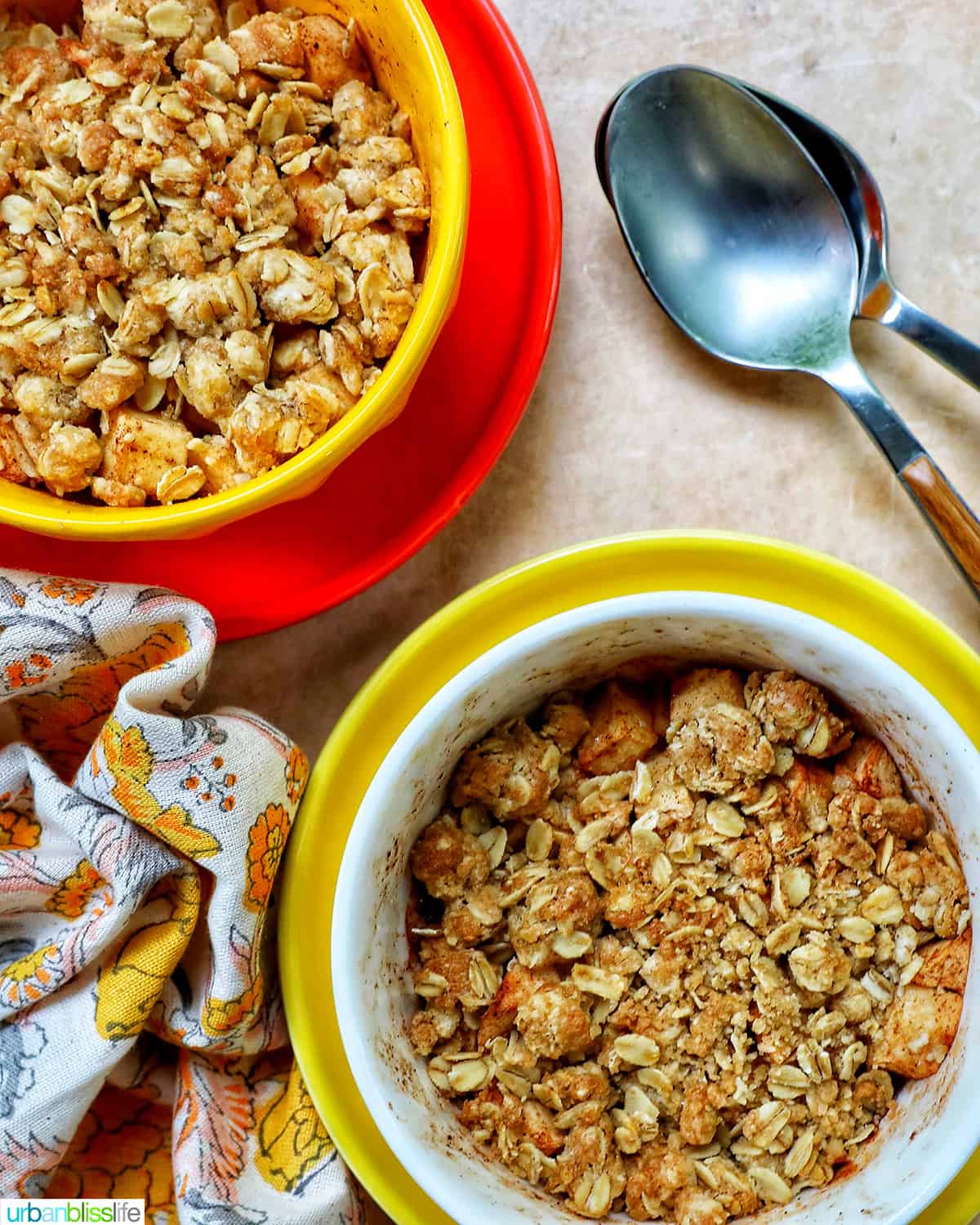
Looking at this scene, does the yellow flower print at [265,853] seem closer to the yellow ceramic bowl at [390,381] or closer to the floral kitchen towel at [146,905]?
the floral kitchen towel at [146,905]

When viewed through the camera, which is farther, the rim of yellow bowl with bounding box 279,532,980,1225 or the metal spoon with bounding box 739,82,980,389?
the metal spoon with bounding box 739,82,980,389

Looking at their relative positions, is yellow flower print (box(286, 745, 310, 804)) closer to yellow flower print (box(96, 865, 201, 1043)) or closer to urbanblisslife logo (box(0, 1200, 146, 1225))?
yellow flower print (box(96, 865, 201, 1043))

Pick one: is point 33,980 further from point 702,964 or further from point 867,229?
point 867,229

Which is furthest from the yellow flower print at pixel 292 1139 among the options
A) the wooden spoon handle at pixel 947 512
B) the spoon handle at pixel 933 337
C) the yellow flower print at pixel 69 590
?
the spoon handle at pixel 933 337

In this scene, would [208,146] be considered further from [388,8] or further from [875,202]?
[875,202]

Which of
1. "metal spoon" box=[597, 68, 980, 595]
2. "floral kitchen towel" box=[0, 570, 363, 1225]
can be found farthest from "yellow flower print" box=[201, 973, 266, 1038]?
"metal spoon" box=[597, 68, 980, 595]
